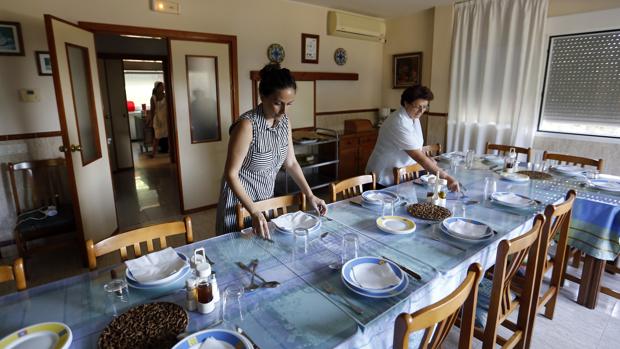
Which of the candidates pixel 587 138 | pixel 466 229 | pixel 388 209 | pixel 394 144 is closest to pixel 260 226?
pixel 388 209

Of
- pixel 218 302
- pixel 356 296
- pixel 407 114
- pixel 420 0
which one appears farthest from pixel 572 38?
pixel 218 302

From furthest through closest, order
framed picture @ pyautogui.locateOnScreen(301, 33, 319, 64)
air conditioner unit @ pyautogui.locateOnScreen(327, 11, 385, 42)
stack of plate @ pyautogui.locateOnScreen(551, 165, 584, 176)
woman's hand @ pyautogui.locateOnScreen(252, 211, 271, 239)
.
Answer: air conditioner unit @ pyautogui.locateOnScreen(327, 11, 385, 42) → framed picture @ pyautogui.locateOnScreen(301, 33, 319, 64) → stack of plate @ pyautogui.locateOnScreen(551, 165, 584, 176) → woman's hand @ pyautogui.locateOnScreen(252, 211, 271, 239)

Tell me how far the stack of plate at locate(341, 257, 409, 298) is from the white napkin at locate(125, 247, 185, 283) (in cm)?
61

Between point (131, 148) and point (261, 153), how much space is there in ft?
16.6

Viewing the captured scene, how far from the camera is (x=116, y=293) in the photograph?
1.13 meters

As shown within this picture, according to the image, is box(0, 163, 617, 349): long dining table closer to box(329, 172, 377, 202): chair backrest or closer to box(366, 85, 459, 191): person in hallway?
box(329, 172, 377, 202): chair backrest

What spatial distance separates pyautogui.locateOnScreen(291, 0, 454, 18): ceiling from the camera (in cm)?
418

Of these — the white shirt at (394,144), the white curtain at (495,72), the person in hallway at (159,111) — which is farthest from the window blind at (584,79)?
the person in hallway at (159,111)

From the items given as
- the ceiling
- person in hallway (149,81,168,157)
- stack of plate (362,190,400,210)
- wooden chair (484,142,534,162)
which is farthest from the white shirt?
person in hallway (149,81,168,157)

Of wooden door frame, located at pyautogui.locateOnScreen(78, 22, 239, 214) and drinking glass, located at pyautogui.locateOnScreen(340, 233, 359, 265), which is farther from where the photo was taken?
wooden door frame, located at pyautogui.locateOnScreen(78, 22, 239, 214)

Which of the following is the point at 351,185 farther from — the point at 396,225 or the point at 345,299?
the point at 345,299

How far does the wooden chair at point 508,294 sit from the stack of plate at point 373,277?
38 centimetres

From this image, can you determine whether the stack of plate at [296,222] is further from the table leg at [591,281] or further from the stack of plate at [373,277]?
the table leg at [591,281]

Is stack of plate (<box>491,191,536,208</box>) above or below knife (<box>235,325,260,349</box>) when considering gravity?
above
